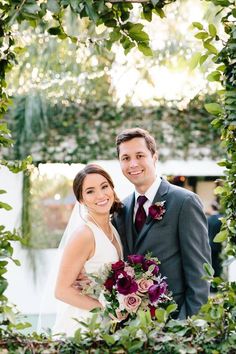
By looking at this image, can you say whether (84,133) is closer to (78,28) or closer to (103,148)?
(103,148)

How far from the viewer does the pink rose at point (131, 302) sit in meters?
2.90

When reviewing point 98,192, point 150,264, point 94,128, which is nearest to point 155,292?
point 150,264

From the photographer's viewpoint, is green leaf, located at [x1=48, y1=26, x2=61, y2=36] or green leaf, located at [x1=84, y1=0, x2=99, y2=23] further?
green leaf, located at [x1=48, y1=26, x2=61, y2=36]

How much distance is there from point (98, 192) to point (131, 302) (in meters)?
0.74

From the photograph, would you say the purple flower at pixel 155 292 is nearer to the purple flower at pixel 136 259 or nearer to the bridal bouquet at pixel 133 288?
the bridal bouquet at pixel 133 288

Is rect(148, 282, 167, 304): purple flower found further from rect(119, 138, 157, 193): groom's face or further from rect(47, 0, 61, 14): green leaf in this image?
rect(47, 0, 61, 14): green leaf

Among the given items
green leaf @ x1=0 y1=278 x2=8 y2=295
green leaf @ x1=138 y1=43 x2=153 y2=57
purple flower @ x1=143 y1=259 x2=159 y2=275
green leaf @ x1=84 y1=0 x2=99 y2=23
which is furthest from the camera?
purple flower @ x1=143 y1=259 x2=159 y2=275

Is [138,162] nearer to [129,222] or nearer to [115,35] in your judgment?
[129,222]

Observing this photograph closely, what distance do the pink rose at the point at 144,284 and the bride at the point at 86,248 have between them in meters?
0.47

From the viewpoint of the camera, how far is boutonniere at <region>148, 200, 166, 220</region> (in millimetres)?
3328

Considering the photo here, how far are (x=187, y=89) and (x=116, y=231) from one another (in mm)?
6198

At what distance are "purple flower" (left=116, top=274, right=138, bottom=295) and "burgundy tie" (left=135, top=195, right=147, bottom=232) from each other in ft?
1.74

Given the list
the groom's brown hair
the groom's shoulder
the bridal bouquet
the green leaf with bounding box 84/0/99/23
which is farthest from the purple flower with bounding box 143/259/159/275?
the green leaf with bounding box 84/0/99/23

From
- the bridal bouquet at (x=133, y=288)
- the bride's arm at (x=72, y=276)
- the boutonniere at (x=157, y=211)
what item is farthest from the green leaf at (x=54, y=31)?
the bride's arm at (x=72, y=276)
